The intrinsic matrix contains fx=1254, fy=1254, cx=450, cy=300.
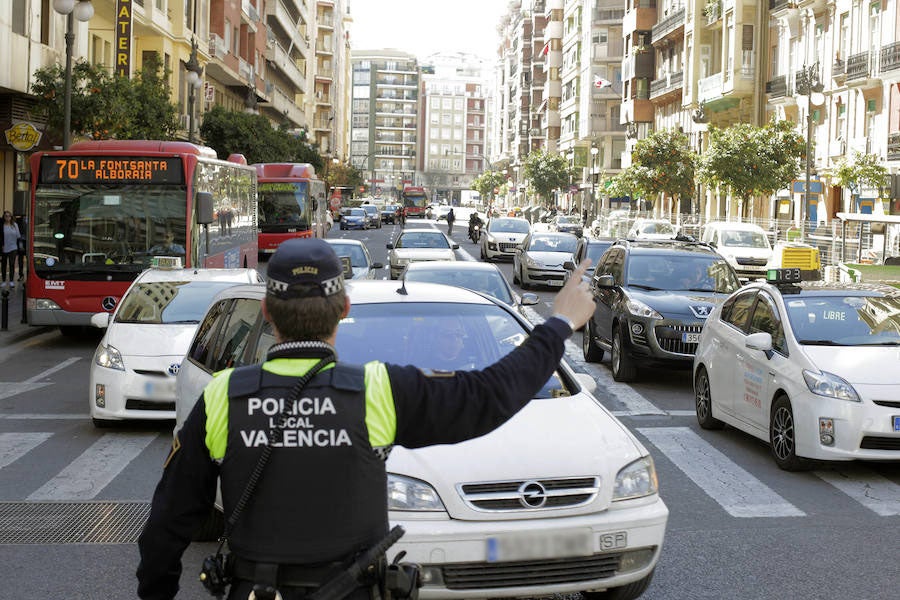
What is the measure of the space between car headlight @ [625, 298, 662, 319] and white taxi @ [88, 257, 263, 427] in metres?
4.58

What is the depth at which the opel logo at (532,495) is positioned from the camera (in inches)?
218

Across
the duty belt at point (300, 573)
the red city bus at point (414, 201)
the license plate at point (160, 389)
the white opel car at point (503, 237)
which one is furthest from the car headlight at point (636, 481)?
the red city bus at point (414, 201)

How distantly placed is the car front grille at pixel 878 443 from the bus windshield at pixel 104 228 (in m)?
12.7

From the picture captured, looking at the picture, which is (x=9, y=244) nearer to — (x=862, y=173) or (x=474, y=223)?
(x=862, y=173)

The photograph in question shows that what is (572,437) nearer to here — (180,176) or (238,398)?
(238,398)

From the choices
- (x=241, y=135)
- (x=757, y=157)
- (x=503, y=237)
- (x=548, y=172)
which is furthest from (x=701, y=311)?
(x=548, y=172)

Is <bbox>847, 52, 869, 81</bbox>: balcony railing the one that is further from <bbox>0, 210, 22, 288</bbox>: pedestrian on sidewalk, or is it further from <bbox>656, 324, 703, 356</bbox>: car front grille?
<bbox>656, 324, 703, 356</bbox>: car front grille

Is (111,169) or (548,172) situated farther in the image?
(548,172)

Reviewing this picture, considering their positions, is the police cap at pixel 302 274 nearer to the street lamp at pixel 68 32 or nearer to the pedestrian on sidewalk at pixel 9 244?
the street lamp at pixel 68 32

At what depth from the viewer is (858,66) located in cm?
Answer: 4247

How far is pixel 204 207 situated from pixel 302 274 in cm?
1703

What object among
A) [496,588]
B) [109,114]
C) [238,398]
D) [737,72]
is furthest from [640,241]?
[737,72]

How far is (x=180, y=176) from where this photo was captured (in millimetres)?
19750

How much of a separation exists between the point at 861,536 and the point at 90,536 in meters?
4.74
